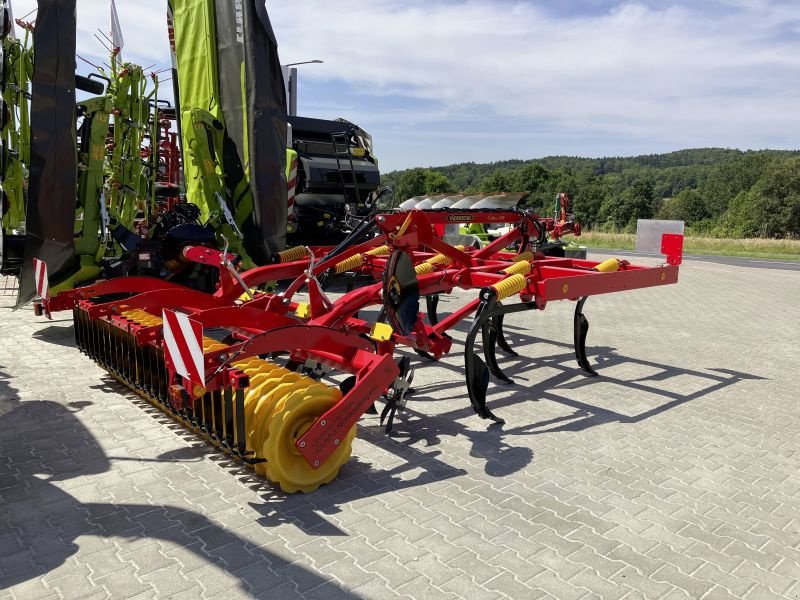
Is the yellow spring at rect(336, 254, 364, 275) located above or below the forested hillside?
below

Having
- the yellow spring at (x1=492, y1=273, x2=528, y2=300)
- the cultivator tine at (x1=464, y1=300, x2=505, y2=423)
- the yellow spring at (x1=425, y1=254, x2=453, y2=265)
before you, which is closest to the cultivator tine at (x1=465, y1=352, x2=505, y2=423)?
the cultivator tine at (x1=464, y1=300, x2=505, y2=423)

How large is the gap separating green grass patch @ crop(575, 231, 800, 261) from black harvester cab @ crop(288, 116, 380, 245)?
23.2m

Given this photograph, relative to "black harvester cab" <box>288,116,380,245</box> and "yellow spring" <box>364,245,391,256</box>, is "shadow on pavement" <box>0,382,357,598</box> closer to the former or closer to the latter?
"yellow spring" <box>364,245,391,256</box>

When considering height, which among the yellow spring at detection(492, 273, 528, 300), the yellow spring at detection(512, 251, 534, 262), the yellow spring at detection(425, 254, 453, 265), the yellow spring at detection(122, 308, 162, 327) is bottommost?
the yellow spring at detection(122, 308, 162, 327)

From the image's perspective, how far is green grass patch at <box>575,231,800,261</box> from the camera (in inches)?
1196

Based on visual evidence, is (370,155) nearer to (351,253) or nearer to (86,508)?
(351,253)

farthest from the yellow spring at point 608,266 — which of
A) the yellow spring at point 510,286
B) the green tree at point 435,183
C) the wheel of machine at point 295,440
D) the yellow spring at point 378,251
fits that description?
the green tree at point 435,183

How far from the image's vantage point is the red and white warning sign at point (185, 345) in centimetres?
342

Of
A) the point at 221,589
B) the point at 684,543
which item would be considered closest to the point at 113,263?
the point at 221,589

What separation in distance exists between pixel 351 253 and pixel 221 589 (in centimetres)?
372

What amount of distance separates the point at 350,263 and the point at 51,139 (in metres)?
3.21

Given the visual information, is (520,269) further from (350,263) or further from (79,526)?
(79,526)

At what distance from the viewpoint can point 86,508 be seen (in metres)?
3.36

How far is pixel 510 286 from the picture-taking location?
478cm
